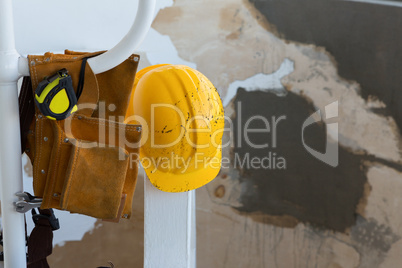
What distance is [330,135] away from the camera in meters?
2.49

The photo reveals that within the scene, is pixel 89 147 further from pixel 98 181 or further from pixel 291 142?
pixel 291 142

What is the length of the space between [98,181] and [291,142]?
1.63 metres

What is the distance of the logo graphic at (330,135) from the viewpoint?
2461 mm

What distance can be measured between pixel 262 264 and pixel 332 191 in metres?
0.64

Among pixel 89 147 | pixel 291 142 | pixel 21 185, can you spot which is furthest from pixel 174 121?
pixel 291 142

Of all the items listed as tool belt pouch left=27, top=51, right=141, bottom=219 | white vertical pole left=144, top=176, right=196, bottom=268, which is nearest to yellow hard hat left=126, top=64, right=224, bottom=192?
white vertical pole left=144, top=176, right=196, bottom=268

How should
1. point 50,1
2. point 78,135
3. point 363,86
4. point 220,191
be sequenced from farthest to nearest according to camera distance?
point 220,191
point 363,86
point 50,1
point 78,135

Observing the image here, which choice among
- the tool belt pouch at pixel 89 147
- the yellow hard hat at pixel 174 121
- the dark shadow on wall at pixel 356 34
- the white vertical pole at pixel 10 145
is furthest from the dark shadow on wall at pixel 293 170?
the white vertical pole at pixel 10 145

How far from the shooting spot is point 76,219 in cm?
247

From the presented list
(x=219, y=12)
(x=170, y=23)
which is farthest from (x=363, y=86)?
(x=170, y=23)

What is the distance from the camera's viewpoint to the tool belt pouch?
42.4 inches

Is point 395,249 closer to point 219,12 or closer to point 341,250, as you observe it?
point 341,250

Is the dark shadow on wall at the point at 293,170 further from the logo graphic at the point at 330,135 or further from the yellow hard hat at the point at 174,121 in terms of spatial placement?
the yellow hard hat at the point at 174,121

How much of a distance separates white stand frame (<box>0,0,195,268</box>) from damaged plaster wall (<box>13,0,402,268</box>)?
1.26 m
